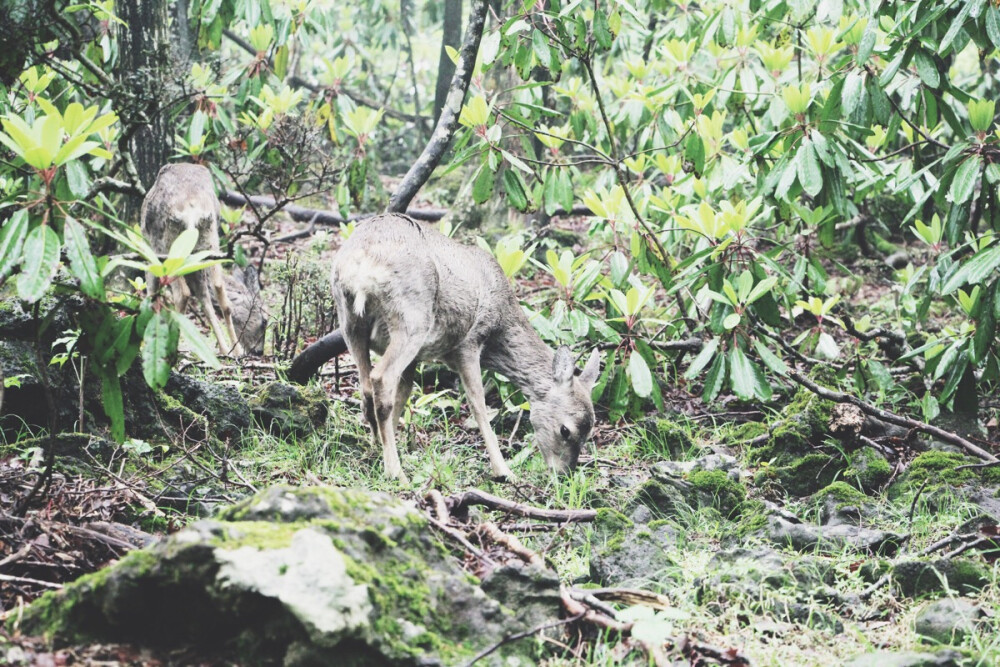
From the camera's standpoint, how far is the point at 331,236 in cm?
1141

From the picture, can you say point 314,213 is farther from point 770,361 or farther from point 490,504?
point 490,504

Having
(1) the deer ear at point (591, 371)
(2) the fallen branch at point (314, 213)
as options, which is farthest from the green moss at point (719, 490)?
(2) the fallen branch at point (314, 213)

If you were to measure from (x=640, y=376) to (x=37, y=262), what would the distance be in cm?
372

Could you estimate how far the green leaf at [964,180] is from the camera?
17.1ft

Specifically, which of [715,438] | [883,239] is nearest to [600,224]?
[715,438]

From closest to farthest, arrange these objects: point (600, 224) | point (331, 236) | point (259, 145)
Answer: point (600, 224)
point (259, 145)
point (331, 236)

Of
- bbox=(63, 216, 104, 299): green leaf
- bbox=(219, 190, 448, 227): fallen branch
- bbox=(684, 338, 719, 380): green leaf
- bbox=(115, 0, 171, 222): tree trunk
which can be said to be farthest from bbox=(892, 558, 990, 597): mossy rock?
bbox=(219, 190, 448, 227): fallen branch

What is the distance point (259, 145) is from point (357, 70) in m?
8.01

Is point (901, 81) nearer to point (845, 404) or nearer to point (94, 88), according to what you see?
point (845, 404)

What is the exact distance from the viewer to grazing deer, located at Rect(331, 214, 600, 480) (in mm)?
5926

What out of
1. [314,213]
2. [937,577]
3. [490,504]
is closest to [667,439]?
[490,504]

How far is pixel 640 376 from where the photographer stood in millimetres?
5855

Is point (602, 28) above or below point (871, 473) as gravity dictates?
above

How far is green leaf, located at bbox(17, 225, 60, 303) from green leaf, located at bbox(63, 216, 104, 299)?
0.05 m
